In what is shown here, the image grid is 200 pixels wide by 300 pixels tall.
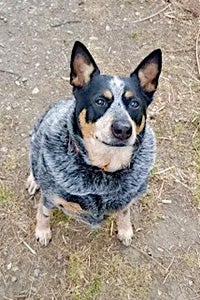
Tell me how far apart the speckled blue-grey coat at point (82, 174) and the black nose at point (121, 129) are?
211mm

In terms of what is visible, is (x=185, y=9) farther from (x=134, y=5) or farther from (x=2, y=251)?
(x=2, y=251)

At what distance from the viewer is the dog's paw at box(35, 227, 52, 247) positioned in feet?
10.2

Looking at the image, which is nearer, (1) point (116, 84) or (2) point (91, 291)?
(1) point (116, 84)

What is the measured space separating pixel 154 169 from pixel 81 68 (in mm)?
1055

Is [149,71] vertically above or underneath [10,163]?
above

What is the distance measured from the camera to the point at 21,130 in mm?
3496

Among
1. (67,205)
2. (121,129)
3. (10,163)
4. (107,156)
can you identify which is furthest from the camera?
(10,163)

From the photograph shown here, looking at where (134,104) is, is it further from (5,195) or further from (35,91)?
(35,91)

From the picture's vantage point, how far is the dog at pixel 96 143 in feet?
8.18

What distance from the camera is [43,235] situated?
10.2 feet

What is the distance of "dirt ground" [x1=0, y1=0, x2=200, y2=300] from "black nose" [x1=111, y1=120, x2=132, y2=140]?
2.98 feet

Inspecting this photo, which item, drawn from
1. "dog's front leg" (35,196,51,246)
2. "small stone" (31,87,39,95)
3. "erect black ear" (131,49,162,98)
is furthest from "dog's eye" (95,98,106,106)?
"small stone" (31,87,39,95)

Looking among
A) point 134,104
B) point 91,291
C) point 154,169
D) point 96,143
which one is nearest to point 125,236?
point 91,291

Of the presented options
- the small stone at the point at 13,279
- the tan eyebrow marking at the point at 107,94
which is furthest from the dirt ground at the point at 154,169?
the tan eyebrow marking at the point at 107,94
